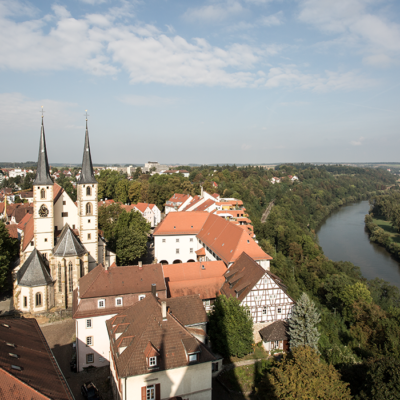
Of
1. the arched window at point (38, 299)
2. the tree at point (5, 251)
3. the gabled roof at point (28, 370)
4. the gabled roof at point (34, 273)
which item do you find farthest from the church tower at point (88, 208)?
the gabled roof at point (28, 370)

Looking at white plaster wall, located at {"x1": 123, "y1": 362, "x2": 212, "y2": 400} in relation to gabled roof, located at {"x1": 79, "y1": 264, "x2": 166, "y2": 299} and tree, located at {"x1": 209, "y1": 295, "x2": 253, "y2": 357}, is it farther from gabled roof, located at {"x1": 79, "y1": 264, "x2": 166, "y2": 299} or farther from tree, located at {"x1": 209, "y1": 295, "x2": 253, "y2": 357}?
gabled roof, located at {"x1": 79, "y1": 264, "x2": 166, "y2": 299}

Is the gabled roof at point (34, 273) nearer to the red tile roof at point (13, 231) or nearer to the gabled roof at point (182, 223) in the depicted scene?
the red tile roof at point (13, 231)

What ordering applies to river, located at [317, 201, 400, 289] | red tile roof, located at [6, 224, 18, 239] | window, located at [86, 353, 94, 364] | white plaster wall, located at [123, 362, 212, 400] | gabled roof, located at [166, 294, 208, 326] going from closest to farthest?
white plaster wall, located at [123, 362, 212, 400] < gabled roof, located at [166, 294, 208, 326] < window, located at [86, 353, 94, 364] < red tile roof, located at [6, 224, 18, 239] < river, located at [317, 201, 400, 289]

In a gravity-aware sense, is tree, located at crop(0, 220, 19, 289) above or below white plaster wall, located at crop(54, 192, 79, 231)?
below

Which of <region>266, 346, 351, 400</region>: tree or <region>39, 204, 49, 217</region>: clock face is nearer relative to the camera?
<region>266, 346, 351, 400</region>: tree

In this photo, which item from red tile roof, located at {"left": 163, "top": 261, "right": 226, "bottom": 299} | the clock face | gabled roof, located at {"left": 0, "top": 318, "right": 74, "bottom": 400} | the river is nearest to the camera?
gabled roof, located at {"left": 0, "top": 318, "right": 74, "bottom": 400}

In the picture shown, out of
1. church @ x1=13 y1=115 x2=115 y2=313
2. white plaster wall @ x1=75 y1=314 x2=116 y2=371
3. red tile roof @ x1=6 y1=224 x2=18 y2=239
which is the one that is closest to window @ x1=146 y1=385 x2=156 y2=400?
white plaster wall @ x1=75 y1=314 x2=116 y2=371

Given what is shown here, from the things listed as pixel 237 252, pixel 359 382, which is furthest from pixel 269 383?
pixel 237 252

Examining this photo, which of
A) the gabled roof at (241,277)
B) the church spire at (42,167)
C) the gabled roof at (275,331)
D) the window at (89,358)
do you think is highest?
the church spire at (42,167)
